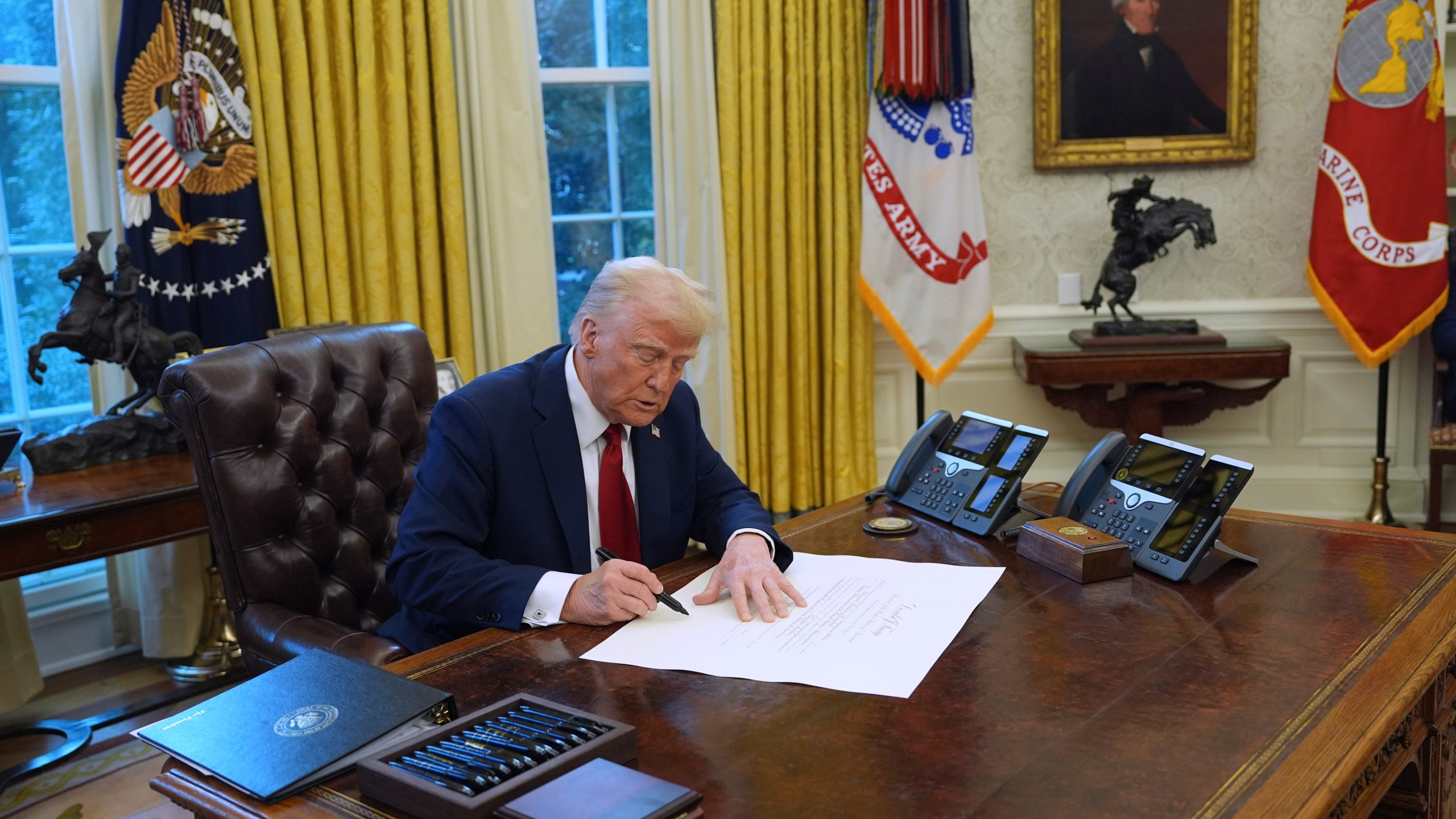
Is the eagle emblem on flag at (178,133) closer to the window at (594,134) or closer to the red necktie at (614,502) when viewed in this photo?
the window at (594,134)

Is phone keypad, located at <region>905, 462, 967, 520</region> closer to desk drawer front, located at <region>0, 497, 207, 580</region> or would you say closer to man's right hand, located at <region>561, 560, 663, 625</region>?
man's right hand, located at <region>561, 560, 663, 625</region>

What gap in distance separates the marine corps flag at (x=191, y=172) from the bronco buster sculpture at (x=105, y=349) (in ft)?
0.82

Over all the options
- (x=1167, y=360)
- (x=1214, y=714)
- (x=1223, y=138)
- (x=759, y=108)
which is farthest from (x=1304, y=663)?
(x=1223, y=138)

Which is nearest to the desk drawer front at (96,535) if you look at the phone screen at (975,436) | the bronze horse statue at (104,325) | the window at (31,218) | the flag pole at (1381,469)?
the bronze horse statue at (104,325)

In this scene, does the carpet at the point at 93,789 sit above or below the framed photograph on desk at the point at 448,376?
below

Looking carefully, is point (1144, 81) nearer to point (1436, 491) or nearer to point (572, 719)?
point (1436, 491)

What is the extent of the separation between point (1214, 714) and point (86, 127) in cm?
354

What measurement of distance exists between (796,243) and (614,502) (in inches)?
108

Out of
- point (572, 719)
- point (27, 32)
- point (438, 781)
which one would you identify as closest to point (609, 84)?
point (27, 32)

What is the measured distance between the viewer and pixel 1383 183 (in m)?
4.38

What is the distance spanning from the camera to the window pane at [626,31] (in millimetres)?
4574

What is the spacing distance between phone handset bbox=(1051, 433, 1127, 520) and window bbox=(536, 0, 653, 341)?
299cm

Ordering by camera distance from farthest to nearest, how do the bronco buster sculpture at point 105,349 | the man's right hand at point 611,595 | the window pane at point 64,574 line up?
the window pane at point 64,574 < the bronco buster sculpture at point 105,349 < the man's right hand at point 611,595

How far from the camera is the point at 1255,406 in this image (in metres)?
4.91
